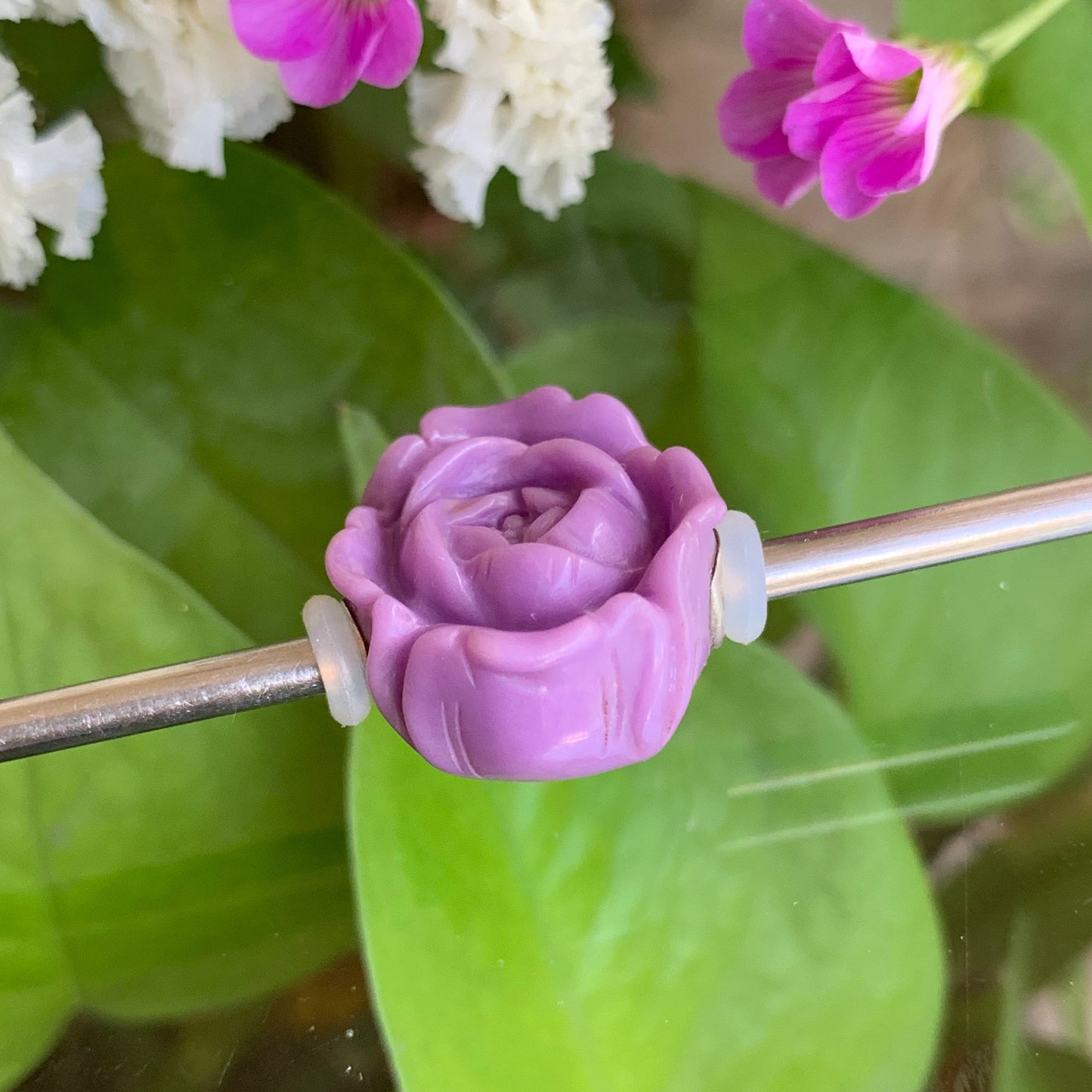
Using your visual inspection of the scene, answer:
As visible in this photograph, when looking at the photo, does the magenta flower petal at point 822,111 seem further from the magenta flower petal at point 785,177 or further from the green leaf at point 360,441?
the green leaf at point 360,441

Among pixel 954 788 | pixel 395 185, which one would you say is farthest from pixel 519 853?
pixel 395 185

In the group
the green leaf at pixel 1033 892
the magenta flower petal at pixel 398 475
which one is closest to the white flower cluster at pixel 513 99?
the magenta flower petal at pixel 398 475

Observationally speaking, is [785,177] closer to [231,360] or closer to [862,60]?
[862,60]

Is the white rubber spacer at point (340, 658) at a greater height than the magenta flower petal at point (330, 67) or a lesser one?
lesser

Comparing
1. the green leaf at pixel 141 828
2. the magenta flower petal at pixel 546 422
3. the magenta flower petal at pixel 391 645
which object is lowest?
the green leaf at pixel 141 828

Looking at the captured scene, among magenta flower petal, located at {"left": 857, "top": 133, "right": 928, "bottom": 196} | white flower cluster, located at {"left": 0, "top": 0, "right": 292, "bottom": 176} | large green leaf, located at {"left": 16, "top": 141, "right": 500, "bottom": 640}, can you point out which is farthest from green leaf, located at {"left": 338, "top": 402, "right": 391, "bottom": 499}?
magenta flower petal, located at {"left": 857, "top": 133, "right": 928, "bottom": 196}

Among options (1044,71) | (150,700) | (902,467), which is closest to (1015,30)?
(1044,71)

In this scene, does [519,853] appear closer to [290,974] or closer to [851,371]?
[290,974]

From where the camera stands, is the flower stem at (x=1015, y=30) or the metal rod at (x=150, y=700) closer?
the metal rod at (x=150, y=700)
